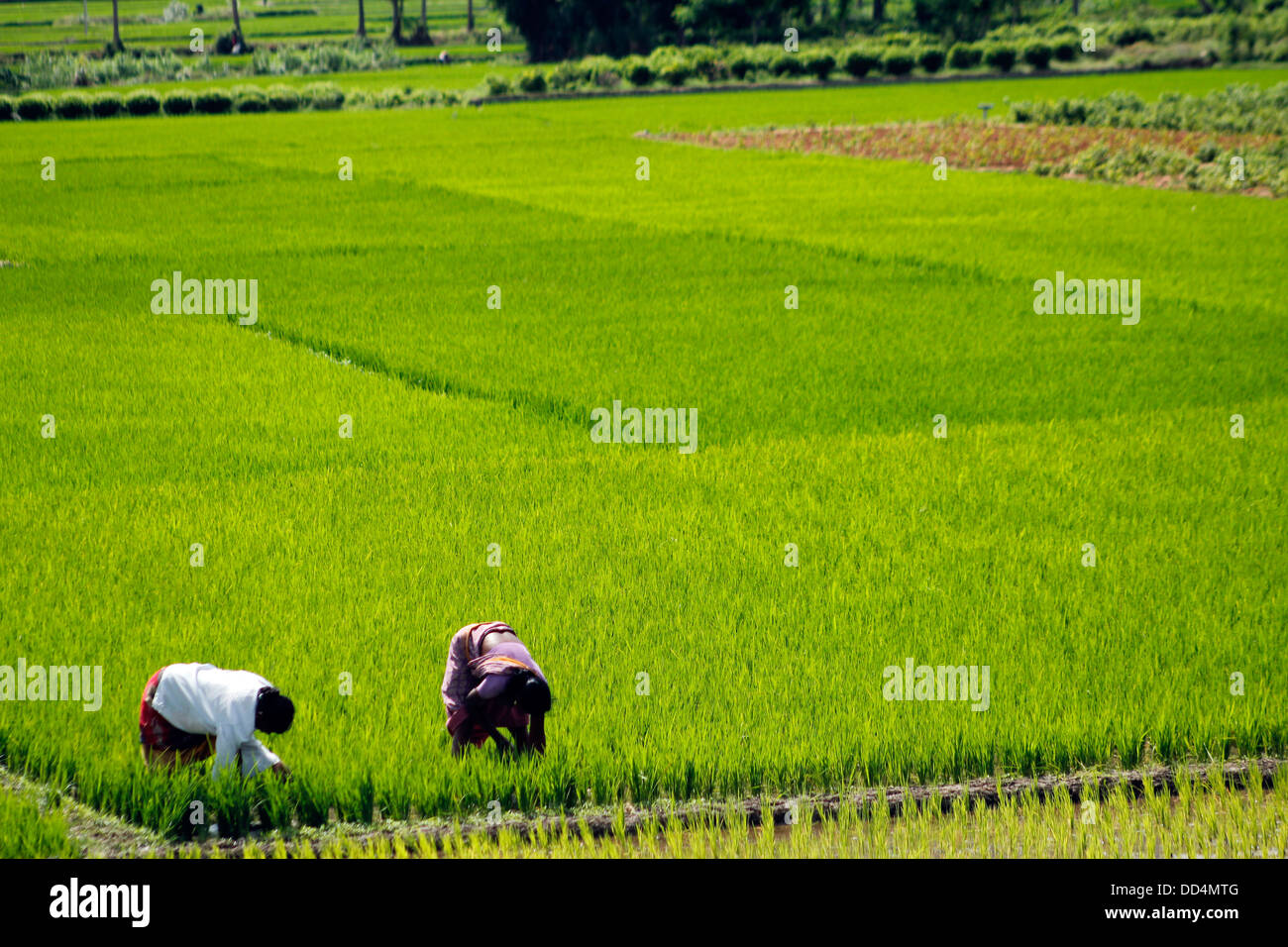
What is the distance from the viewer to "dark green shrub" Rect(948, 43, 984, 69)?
58125 mm

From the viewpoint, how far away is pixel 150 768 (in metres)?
4.84

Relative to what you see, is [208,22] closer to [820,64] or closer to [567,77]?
[567,77]

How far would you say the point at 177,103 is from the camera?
45.9m

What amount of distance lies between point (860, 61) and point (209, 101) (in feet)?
89.9

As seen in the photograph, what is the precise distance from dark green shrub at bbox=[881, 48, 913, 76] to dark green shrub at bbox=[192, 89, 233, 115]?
27.8 metres

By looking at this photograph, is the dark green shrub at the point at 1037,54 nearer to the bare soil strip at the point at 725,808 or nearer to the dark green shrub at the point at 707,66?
the dark green shrub at the point at 707,66

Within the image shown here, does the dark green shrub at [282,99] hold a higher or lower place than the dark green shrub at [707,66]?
lower

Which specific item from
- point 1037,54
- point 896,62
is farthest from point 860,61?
point 1037,54

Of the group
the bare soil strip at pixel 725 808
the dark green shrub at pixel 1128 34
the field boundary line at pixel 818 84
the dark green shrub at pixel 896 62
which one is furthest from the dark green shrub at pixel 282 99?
the bare soil strip at pixel 725 808

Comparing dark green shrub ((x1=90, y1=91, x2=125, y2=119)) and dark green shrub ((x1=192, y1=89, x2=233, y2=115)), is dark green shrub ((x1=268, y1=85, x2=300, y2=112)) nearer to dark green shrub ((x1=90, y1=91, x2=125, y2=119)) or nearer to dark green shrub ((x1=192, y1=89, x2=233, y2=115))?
dark green shrub ((x1=192, y1=89, x2=233, y2=115))

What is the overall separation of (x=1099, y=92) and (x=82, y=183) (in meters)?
33.2

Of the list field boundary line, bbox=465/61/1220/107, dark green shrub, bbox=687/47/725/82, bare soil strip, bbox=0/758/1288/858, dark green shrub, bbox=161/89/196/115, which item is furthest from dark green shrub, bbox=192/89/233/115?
bare soil strip, bbox=0/758/1288/858

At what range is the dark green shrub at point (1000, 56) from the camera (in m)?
57.4

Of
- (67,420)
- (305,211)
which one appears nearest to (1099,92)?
(305,211)
